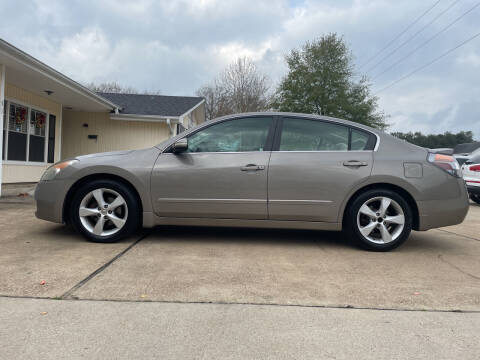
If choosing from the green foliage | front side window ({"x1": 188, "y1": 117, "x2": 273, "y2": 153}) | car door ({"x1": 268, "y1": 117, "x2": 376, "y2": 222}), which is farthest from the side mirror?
the green foliage

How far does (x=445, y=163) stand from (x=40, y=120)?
36.9 feet

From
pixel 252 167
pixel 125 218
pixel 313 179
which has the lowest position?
pixel 125 218

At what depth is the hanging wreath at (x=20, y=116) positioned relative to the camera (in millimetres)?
10203

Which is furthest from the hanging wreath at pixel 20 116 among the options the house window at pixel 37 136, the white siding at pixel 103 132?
the white siding at pixel 103 132

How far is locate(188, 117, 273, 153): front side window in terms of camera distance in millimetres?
4297

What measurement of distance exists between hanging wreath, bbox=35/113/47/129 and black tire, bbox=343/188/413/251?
1049 centimetres

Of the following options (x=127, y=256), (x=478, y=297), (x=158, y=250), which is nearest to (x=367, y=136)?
(x=478, y=297)

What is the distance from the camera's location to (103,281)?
9.78ft

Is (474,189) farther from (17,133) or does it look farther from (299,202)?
(17,133)

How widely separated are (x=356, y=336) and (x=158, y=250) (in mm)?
2349

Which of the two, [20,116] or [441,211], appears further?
[20,116]

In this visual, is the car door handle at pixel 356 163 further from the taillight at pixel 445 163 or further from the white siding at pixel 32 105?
the white siding at pixel 32 105

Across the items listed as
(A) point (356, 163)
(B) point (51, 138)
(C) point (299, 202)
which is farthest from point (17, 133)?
(A) point (356, 163)

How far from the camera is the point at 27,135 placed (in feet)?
35.4
